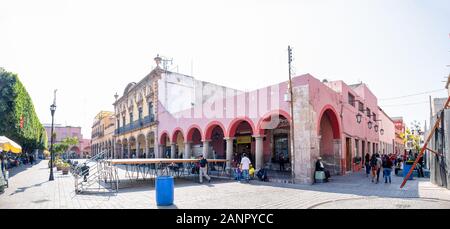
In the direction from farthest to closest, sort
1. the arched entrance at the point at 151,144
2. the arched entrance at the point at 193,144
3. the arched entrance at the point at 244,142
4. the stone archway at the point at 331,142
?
the arched entrance at the point at 151,144 → the arched entrance at the point at 193,144 → the arched entrance at the point at 244,142 → the stone archway at the point at 331,142

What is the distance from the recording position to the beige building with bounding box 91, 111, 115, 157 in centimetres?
4638

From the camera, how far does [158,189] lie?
817 centimetres

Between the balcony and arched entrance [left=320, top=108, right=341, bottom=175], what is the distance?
626 inches

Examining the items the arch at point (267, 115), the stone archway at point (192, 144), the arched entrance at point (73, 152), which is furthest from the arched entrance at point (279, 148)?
the arched entrance at point (73, 152)

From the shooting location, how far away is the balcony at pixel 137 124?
28.5 m

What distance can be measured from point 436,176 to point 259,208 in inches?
368

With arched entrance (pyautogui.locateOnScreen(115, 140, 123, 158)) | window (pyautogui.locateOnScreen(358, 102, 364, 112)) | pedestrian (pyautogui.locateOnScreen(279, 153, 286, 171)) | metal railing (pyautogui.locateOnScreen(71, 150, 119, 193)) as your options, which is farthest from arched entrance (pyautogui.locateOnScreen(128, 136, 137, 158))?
window (pyautogui.locateOnScreen(358, 102, 364, 112))

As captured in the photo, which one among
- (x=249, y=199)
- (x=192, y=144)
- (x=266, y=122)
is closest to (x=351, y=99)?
(x=266, y=122)

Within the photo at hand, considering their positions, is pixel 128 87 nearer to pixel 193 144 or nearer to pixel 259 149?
pixel 193 144

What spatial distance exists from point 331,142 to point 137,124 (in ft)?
72.5

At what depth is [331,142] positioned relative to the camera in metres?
17.4

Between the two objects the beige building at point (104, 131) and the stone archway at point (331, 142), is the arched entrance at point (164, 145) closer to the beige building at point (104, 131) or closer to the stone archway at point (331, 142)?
the stone archway at point (331, 142)

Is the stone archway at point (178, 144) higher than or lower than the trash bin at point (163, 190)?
higher

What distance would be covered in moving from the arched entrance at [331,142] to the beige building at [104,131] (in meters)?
34.5
